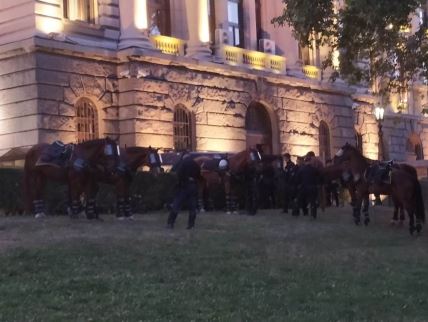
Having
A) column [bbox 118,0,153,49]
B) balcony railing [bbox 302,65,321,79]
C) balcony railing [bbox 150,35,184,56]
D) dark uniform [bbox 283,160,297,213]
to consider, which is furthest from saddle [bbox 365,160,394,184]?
balcony railing [bbox 302,65,321,79]

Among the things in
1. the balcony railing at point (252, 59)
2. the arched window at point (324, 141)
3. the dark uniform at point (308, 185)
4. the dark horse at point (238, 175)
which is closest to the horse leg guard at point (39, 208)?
the dark horse at point (238, 175)

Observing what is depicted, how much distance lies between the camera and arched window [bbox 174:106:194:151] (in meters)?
31.4

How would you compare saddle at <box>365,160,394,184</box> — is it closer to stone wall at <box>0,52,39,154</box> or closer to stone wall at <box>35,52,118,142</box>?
stone wall at <box>35,52,118,142</box>

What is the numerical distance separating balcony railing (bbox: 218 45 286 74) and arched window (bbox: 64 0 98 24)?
6.13 meters

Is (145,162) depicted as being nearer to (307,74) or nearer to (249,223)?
(249,223)

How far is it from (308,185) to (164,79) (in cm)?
1001

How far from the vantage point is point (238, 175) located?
918 inches

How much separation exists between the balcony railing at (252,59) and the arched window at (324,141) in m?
4.06

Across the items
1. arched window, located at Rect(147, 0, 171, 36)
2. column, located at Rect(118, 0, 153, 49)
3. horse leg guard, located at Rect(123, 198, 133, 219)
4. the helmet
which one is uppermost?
arched window, located at Rect(147, 0, 171, 36)

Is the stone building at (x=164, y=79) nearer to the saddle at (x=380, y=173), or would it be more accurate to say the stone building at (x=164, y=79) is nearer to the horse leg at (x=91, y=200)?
the horse leg at (x=91, y=200)

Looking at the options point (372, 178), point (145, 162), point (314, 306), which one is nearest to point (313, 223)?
point (372, 178)

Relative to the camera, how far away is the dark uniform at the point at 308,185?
72.7ft

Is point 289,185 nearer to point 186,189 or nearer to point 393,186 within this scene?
point 393,186

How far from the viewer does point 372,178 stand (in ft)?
65.8
